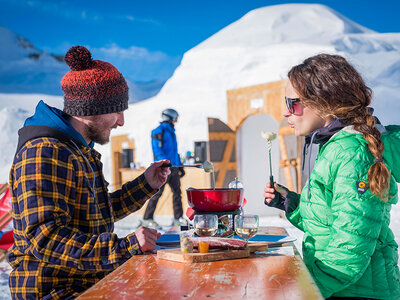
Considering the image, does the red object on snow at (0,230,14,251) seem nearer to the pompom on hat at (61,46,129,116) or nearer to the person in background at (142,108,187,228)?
the person in background at (142,108,187,228)

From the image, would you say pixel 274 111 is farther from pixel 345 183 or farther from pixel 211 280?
pixel 211 280

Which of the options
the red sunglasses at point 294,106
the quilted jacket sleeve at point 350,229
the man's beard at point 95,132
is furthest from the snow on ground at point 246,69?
the quilted jacket sleeve at point 350,229

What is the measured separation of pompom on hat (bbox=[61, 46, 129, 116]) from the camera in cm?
241

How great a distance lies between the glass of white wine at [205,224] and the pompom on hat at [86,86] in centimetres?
73

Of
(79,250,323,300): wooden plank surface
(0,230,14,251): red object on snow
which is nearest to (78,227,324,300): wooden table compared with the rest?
(79,250,323,300): wooden plank surface

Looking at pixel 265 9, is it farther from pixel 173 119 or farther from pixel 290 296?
pixel 290 296

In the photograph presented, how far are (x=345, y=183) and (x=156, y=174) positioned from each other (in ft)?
3.98

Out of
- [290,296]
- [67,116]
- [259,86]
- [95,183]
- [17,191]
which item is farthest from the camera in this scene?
[259,86]

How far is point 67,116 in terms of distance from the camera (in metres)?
2.48

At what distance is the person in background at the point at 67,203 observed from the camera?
196 centimetres

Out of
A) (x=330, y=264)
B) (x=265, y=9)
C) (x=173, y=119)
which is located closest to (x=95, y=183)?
(x=330, y=264)

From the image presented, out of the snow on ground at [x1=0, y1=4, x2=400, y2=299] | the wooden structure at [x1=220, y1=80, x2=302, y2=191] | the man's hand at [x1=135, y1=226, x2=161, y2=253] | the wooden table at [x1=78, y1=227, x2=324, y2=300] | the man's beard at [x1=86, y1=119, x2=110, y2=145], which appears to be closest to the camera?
the wooden table at [x1=78, y1=227, x2=324, y2=300]

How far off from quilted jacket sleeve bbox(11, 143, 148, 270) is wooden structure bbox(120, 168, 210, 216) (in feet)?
26.2

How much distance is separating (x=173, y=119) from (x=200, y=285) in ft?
22.7
